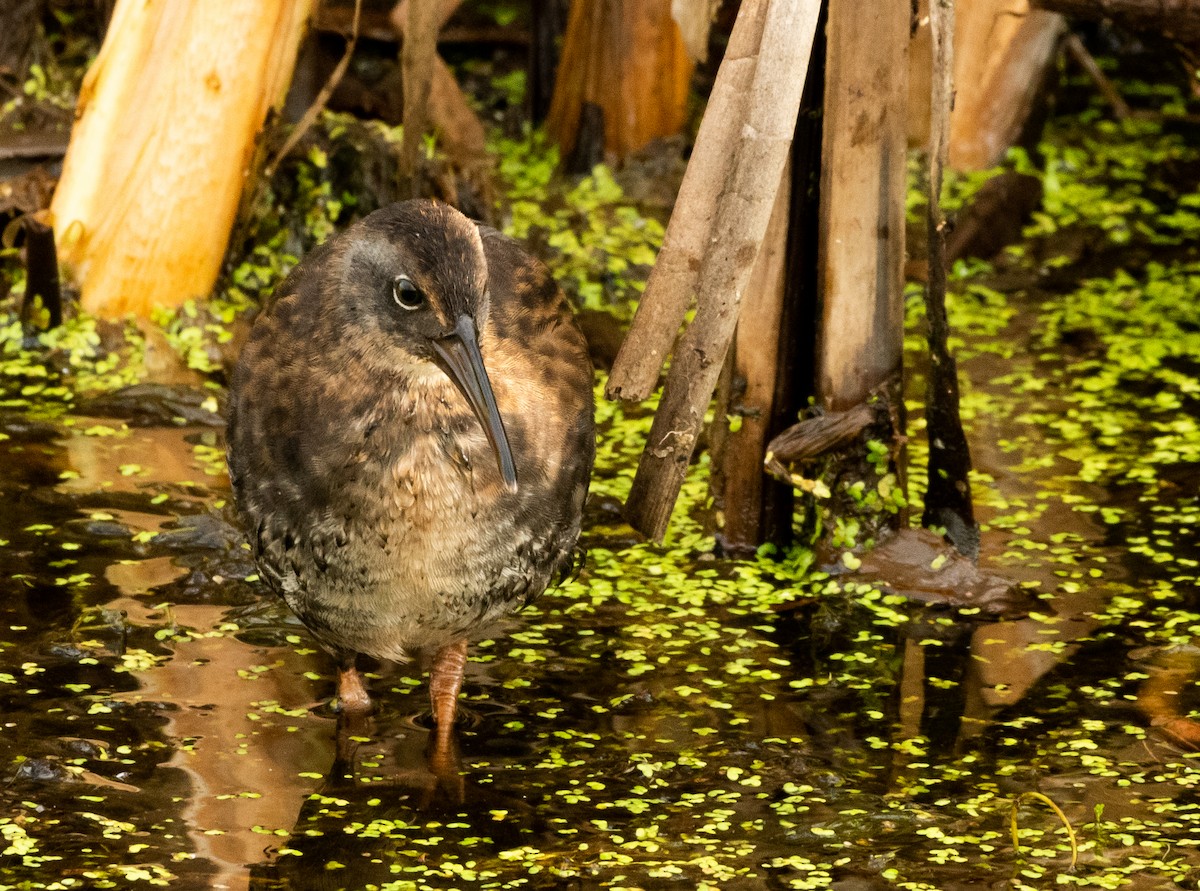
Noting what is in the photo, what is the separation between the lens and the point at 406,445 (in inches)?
154

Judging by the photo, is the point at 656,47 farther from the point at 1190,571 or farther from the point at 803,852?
the point at 803,852

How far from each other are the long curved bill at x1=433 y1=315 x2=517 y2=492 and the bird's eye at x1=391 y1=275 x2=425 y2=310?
10cm

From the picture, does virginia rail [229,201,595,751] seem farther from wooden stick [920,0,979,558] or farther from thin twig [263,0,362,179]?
thin twig [263,0,362,179]

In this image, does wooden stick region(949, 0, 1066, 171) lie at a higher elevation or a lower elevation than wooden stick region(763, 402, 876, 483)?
higher

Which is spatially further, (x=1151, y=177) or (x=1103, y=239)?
(x=1151, y=177)

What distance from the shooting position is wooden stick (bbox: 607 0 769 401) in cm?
429

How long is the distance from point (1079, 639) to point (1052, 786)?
86 centimetres

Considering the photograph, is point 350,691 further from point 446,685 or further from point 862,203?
point 862,203

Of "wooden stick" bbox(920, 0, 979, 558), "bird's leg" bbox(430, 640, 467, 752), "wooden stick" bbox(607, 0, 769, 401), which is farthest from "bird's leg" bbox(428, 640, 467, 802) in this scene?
"wooden stick" bbox(920, 0, 979, 558)

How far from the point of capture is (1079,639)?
4930mm

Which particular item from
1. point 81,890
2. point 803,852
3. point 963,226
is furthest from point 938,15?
point 963,226

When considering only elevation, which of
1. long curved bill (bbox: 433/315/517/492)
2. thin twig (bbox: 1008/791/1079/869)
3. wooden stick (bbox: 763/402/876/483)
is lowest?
thin twig (bbox: 1008/791/1079/869)

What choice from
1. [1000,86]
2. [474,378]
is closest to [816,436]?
[474,378]

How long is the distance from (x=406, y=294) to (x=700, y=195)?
0.89 metres
